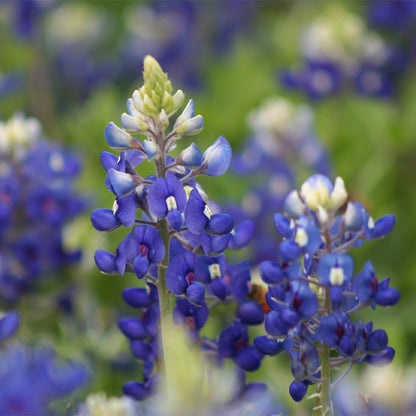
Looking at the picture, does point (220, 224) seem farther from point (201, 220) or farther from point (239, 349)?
point (239, 349)

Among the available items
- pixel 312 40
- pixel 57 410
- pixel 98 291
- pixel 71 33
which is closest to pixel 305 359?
pixel 57 410

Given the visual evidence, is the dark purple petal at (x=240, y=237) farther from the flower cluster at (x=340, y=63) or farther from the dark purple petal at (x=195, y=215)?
the flower cluster at (x=340, y=63)

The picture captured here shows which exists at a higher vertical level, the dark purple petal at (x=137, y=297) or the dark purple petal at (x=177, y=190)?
the dark purple petal at (x=177, y=190)

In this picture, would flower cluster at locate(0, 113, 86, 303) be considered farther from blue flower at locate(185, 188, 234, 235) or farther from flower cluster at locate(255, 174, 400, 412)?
flower cluster at locate(255, 174, 400, 412)

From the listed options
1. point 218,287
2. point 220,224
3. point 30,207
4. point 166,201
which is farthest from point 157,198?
point 30,207

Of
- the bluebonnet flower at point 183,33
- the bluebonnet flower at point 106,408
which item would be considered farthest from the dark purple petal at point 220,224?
the bluebonnet flower at point 183,33

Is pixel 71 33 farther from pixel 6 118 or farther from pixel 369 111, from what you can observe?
pixel 369 111
